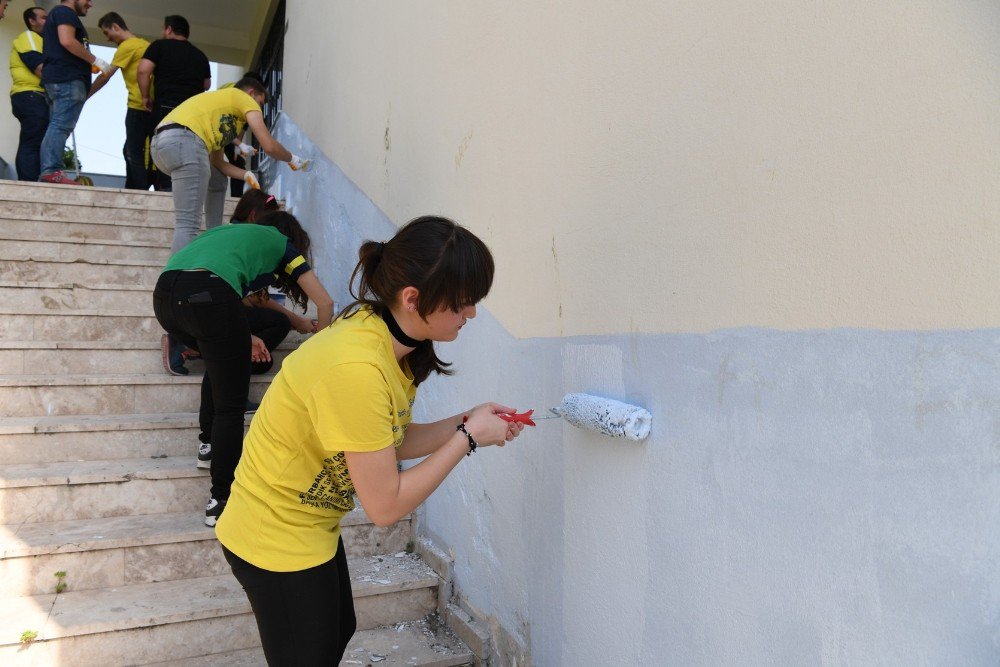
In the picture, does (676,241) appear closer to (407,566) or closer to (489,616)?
(489,616)

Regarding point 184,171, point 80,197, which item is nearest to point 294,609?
point 184,171

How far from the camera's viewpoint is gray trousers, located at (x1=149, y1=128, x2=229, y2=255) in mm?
3434

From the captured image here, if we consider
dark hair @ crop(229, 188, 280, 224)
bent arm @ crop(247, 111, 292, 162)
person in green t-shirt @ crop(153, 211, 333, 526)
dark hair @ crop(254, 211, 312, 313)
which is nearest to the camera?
person in green t-shirt @ crop(153, 211, 333, 526)

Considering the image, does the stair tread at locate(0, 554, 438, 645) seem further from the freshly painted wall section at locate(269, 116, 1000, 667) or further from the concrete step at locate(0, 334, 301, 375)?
the concrete step at locate(0, 334, 301, 375)

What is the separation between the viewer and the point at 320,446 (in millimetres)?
1478

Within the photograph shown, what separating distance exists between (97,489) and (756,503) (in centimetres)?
243

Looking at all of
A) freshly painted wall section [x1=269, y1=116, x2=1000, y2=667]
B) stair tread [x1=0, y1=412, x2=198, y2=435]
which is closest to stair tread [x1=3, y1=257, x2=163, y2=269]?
stair tread [x1=0, y1=412, x2=198, y2=435]

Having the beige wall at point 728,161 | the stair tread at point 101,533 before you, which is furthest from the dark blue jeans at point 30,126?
the beige wall at point 728,161

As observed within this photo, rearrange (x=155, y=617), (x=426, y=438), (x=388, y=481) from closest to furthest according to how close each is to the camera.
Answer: (x=388, y=481)
(x=426, y=438)
(x=155, y=617)

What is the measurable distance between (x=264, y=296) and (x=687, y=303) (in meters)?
2.61

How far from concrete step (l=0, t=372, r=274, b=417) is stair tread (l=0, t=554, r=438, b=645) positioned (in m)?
0.95

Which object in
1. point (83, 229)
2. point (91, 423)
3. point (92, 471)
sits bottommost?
point (92, 471)

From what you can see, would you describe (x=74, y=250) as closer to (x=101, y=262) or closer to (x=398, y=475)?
(x=101, y=262)

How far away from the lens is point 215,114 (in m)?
3.60
